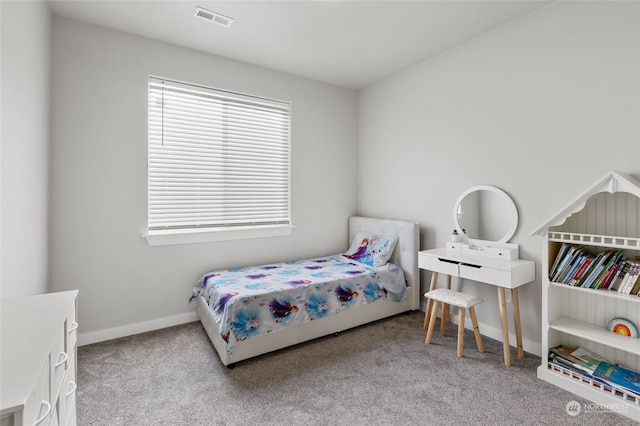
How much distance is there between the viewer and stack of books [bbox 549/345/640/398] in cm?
188

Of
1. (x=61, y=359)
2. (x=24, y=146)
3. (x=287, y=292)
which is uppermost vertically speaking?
(x=24, y=146)

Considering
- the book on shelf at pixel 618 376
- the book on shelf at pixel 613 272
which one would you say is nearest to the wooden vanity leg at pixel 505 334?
the book on shelf at pixel 618 376

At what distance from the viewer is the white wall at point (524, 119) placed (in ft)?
6.91

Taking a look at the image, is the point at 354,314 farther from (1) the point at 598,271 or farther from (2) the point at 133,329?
(2) the point at 133,329

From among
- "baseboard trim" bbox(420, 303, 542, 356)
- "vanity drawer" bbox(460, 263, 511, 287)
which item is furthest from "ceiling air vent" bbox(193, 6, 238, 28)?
"baseboard trim" bbox(420, 303, 542, 356)

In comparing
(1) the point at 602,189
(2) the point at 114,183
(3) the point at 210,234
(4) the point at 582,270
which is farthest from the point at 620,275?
(2) the point at 114,183

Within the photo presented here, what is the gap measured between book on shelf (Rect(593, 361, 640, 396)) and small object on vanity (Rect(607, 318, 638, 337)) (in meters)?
0.23

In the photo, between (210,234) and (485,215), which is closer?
(485,215)

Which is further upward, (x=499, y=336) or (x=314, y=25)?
(x=314, y=25)

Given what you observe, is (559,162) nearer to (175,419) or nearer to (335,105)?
(335,105)

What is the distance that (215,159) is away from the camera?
10.7ft

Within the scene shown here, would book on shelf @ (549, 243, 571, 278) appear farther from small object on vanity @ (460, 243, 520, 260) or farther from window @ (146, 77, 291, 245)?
window @ (146, 77, 291, 245)

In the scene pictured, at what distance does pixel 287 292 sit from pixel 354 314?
770 millimetres

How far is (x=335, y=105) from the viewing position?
406 cm
